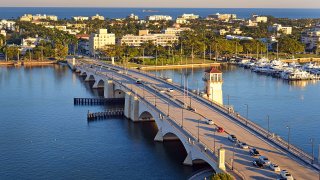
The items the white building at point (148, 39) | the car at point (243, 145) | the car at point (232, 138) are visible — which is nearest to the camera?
the car at point (243, 145)

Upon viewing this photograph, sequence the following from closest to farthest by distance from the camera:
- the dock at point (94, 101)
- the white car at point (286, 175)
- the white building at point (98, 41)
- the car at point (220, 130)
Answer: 1. the white car at point (286, 175)
2. the car at point (220, 130)
3. the dock at point (94, 101)
4. the white building at point (98, 41)

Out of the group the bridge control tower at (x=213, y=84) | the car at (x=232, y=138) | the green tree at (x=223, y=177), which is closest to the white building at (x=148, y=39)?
the bridge control tower at (x=213, y=84)

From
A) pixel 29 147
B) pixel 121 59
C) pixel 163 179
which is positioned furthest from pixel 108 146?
pixel 121 59

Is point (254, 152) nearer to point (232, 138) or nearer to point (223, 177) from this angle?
point (232, 138)

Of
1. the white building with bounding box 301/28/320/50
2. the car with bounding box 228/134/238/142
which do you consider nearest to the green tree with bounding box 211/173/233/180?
the car with bounding box 228/134/238/142

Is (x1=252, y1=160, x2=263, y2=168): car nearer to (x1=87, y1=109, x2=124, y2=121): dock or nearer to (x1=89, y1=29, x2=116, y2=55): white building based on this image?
(x1=87, y1=109, x2=124, y2=121): dock

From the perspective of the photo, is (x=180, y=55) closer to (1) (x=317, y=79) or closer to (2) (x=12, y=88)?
(1) (x=317, y=79)

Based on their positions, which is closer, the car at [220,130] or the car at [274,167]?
the car at [274,167]

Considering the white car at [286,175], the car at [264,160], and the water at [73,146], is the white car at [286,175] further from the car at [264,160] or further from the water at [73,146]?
the water at [73,146]
